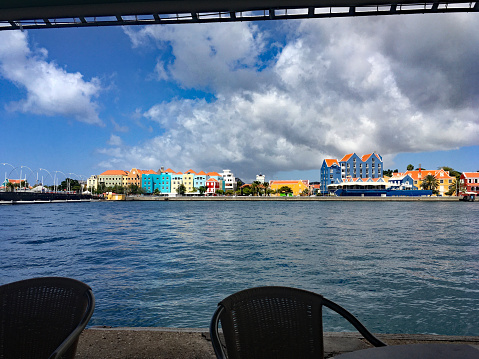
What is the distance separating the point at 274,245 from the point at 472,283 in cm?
1022

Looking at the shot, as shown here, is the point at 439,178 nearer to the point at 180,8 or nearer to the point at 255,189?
the point at 255,189

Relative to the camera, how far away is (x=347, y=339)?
3.51m

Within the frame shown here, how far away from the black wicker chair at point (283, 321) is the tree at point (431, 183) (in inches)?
4563

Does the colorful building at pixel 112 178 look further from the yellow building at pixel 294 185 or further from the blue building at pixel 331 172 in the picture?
the blue building at pixel 331 172

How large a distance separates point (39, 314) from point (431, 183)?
117372 mm

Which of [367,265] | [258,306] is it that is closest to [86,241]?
[367,265]

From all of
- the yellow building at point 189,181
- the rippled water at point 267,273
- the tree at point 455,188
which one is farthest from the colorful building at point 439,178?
the rippled water at point 267,273

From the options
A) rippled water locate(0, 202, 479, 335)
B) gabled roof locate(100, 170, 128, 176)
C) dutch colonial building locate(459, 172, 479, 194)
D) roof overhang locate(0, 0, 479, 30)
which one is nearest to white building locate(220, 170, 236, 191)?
gabled roof locate(100, 170, 128, 176)

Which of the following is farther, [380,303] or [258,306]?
[380,303]

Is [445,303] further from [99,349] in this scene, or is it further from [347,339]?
[99,349]

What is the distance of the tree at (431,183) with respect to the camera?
102688 mm

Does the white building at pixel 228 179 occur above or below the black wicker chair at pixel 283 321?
above

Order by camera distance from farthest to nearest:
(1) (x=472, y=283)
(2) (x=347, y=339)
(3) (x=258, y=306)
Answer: (1) (x=472, y=283) → (2) (x=347, y=339) → (3) (x=258, y=306)

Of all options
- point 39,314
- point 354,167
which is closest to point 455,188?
point 354,167
